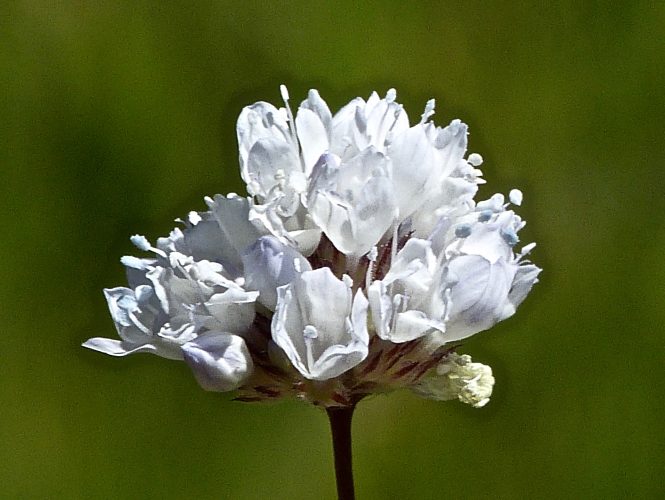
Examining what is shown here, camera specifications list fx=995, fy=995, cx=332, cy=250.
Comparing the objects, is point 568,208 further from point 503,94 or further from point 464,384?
point 464,384

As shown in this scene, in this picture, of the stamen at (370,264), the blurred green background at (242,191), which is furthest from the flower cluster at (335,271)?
the blurred green background at (242,191)

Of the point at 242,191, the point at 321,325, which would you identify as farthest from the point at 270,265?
the point at 242,191

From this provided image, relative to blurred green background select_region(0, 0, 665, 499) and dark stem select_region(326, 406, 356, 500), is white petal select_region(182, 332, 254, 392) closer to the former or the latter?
dark stem select_region(326, 406, 356, 500)

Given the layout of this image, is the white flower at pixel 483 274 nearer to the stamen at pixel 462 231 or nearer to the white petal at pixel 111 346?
the stamen at pixel 462 231

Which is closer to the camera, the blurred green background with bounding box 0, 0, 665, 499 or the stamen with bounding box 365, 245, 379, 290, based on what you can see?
the stamen with bounding box 365, 245, 379, 290

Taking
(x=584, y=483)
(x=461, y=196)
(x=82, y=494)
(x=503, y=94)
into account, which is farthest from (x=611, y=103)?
(x=82, y=494)

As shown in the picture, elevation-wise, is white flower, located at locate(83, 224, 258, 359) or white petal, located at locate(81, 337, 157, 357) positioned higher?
white flower, located at locate(83, 224, 258, 359)

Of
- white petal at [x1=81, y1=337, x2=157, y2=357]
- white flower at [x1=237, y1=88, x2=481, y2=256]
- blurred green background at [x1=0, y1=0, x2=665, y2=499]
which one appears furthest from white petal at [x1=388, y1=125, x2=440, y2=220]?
blurred green background at [x1=0, y1=0, x2=665, y2=499]
